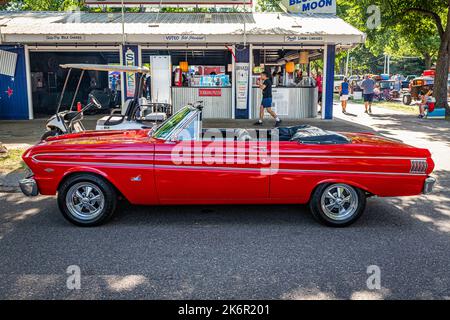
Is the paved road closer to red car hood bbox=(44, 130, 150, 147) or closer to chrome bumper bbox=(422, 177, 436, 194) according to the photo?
chrome bumper bbox=(422, 177, 436, 194)

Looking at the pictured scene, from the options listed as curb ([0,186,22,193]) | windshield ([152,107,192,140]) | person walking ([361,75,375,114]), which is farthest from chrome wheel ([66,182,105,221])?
person walking ([361,75,375,114])

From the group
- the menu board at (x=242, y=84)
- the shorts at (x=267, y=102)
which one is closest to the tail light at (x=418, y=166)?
the shorts at (x=267, y=102)


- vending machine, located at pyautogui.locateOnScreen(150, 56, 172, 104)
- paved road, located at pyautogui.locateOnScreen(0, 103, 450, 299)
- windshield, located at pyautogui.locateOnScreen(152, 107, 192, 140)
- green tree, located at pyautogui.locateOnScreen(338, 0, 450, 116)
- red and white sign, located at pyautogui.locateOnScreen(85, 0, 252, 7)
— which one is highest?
red and white sign, located at pyautogui.locateOnScreen(85, 0, 252, 7)

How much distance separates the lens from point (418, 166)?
5211mm

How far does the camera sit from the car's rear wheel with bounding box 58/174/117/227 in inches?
202

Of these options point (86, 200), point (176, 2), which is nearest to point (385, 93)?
point (176, 2)

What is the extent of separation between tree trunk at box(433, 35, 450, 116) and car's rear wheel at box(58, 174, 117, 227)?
57.9ft

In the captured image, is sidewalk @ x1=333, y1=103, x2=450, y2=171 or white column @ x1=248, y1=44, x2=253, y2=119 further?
white column @ x1=248, y1=44, x2=253, y2=119

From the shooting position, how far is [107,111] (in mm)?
19438

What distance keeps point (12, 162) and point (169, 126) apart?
484cm

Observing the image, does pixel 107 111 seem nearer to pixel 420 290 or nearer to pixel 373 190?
pixel 373 190

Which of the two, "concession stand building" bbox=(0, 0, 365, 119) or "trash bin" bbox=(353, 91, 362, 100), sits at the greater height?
"concession stand building" bbox=(0, 0, 365, 119)

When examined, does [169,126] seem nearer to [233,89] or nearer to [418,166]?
[418,166]

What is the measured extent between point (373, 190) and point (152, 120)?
6582mm
